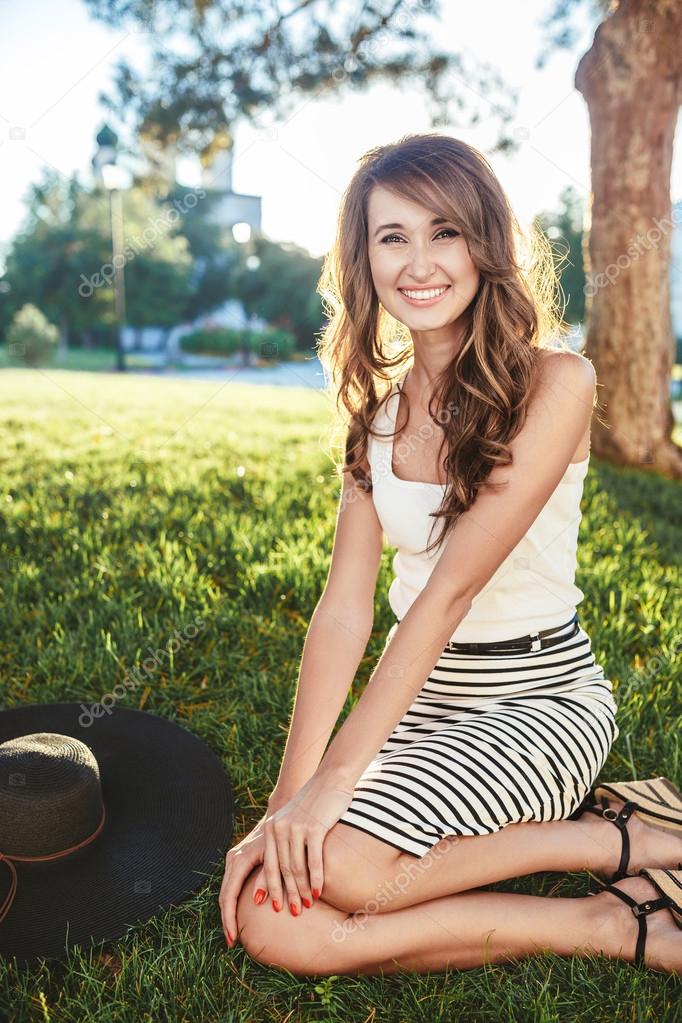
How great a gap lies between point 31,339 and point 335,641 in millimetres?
22951

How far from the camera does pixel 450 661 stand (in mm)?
2156

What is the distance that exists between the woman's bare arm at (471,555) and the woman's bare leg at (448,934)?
0.29m

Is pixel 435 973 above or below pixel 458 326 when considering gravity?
below

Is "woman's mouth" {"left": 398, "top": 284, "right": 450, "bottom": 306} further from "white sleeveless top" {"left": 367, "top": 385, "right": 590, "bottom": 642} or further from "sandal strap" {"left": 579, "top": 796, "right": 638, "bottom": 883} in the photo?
"sandal strap" {"left": 579, "top": 796, "right": 638, "bottom": 883}

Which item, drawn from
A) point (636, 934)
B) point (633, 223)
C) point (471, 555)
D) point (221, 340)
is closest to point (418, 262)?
point (471, 555)

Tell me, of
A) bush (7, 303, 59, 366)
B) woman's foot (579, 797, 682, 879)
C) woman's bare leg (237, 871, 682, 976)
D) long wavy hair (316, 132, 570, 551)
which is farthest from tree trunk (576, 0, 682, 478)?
bush (7, 303, 59, 366)

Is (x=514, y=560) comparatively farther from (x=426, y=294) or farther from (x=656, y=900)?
(x=656, y=900)

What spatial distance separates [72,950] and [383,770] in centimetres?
75

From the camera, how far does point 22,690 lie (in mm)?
2736

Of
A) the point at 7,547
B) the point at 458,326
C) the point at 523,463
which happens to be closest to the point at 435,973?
the point at 523,463

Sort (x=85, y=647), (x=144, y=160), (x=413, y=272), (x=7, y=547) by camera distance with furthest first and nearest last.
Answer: (x=144, y=160)
(x=7, y=547)
(x=85, y=647)
(x=413, y=272)

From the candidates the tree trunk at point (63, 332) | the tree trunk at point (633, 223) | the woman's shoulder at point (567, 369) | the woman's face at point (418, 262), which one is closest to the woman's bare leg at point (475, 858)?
the woman's shoulder at point (567, 369)

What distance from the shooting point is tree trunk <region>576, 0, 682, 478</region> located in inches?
237

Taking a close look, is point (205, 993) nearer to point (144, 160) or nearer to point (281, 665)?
point (281, 665)
